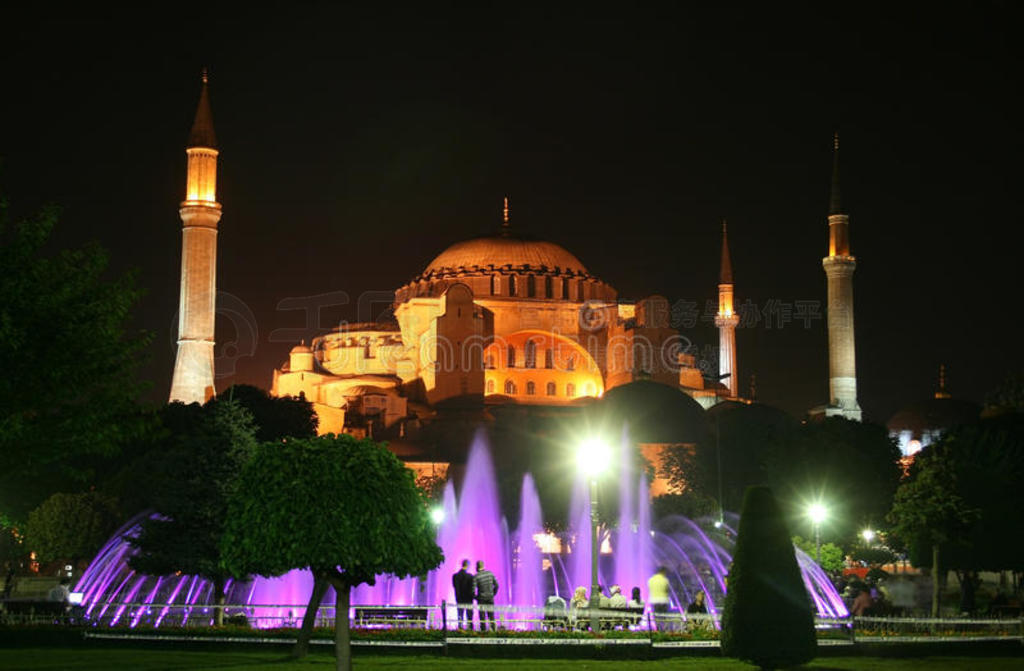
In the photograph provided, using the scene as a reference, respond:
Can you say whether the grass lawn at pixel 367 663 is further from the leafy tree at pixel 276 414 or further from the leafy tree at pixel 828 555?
the leafy tree at pixel 276 414

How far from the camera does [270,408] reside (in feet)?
155

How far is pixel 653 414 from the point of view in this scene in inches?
2167

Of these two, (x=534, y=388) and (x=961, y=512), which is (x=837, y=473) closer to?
(x=961, y=512)

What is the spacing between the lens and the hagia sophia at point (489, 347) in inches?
2063

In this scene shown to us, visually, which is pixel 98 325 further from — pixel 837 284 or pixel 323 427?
pixel 837 284

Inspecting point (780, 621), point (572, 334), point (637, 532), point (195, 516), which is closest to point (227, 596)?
point (195, 516)

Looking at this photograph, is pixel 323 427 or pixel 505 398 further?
pixel 505 398

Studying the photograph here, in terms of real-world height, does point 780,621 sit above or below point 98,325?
below

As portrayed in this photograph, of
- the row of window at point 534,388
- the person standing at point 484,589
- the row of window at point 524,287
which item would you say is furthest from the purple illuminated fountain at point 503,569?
the row of window at point 524,287

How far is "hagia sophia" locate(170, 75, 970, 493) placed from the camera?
52.4m

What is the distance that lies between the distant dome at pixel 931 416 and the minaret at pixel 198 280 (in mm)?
35640

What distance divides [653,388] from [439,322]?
1086 centimetres

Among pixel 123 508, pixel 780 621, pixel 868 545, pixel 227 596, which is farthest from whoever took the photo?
pixel 868 545

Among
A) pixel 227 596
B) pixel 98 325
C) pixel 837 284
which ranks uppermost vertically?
pixel 837 284
